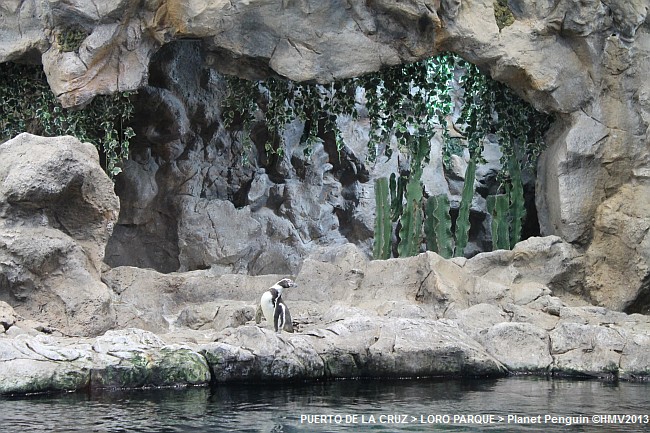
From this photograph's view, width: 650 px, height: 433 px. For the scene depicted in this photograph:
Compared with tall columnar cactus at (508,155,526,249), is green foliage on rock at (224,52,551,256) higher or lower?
higher

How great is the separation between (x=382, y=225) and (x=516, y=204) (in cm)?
163

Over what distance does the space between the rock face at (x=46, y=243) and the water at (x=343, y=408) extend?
201 cm

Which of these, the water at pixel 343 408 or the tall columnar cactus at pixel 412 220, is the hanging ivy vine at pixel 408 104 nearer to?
the tall columnar cactus at pixel 412 220

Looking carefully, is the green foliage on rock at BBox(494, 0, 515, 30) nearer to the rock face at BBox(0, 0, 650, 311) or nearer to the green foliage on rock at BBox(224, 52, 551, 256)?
the rock face at BBox(0, 0, 650, 311)

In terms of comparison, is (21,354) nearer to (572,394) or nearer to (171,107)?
(572,394)

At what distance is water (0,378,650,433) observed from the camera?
598 cm

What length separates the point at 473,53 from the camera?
10.8 m

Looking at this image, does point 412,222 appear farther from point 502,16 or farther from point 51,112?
point 51,112

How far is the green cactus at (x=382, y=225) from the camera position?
12.0 meters

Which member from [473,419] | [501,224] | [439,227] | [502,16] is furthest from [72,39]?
[473,419]

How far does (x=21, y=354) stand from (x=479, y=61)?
236 inches

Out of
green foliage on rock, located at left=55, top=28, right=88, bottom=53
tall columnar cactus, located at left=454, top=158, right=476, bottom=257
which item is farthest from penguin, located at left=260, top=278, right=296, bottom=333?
green foliage on rock, located at left=55, top=28, right=88, bottom=53

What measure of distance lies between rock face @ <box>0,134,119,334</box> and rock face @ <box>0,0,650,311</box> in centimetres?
128

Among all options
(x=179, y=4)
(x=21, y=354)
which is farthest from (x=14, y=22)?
(x=21, y=354)
